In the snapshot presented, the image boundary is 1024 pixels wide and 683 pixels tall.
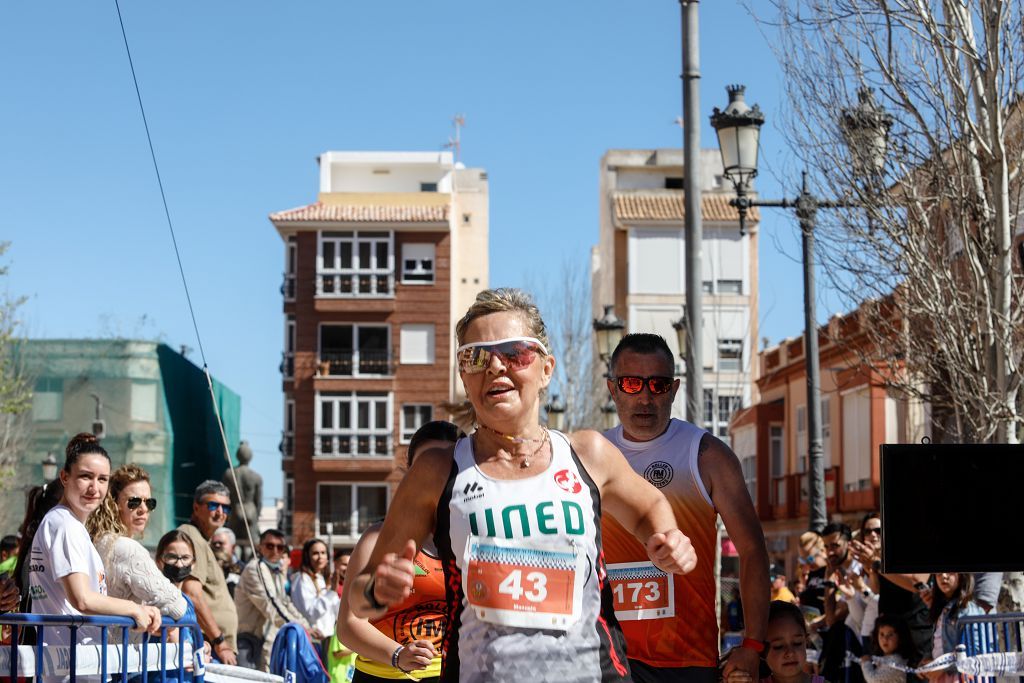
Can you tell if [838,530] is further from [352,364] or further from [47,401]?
[352,364]

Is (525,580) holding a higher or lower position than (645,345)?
lower

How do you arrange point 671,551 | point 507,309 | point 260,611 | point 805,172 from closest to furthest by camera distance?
point 671,551 → point 507,309 → point 260,611 → point 805,172

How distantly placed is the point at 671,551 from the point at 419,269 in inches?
2238

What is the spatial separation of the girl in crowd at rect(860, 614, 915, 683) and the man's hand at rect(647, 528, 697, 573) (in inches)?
247

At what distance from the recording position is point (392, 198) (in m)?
63.9

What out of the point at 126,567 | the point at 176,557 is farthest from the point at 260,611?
the point at 126,567

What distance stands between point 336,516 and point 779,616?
53.1 meters

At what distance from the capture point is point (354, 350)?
5991 centimetres

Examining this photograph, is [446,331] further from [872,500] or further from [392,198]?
[872,500]

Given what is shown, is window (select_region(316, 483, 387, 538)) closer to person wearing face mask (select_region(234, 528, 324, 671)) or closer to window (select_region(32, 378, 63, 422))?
window (select_region(32, 378, 63, 422))

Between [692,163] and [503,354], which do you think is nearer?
[503,354]

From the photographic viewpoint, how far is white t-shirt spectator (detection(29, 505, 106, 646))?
6945 millimetres

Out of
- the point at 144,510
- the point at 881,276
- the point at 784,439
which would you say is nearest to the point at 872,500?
the point at 784,439

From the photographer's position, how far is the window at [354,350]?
196ft
